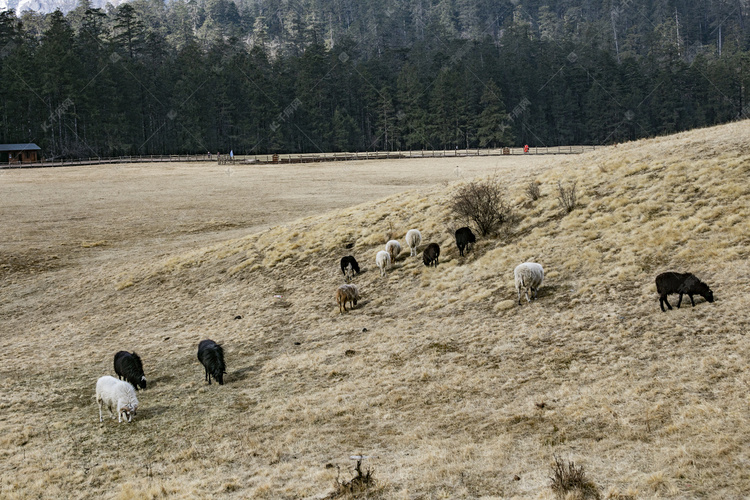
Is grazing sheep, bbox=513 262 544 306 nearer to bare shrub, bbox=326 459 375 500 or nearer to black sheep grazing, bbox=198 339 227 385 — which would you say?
black sheep grazing, bbox=198 339 227 385

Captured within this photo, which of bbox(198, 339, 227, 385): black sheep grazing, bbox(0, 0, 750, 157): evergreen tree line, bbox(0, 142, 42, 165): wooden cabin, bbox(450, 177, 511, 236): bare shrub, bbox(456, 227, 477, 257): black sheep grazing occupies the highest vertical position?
bbox(0, 0, 750, 157): evergreen tree line

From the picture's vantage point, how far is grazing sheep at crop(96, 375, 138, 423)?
11630 millimetres

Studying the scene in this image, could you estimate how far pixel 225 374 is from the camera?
1418cm

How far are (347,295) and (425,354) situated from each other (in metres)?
5.07

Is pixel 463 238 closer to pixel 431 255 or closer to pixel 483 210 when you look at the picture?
pixel 431 255

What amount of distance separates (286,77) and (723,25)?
160518 millimetres

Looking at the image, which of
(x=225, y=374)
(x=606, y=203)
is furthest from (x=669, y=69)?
(x=225, y=374)

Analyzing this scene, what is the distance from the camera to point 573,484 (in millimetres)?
6898

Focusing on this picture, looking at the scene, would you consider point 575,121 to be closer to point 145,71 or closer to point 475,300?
point 145,71

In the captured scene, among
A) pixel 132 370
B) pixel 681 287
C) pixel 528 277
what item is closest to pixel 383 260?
pixel 528 277

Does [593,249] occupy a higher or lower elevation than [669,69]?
lower

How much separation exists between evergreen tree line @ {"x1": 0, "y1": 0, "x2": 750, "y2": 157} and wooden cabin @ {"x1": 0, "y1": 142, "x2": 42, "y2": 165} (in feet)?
15.4

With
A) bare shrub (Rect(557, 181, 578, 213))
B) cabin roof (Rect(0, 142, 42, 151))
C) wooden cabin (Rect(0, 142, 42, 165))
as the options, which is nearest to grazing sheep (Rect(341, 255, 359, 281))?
bare shrub (Rect(557, 181, 578, 213))

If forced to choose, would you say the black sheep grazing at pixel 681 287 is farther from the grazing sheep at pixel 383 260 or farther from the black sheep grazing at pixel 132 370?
the black sheep grazing at pixel 132 370
